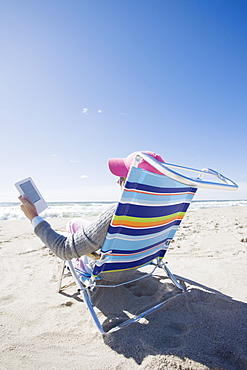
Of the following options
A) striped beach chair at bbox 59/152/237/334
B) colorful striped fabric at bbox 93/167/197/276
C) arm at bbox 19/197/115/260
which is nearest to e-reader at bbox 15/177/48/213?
arm at bbox 19/197/115/260

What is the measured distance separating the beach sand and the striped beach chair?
0.57ft

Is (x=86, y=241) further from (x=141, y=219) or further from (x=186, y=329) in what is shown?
(x=186, y=329)

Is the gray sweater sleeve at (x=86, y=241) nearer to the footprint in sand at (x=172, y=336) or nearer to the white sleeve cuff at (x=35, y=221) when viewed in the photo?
the white sleeve cuff at (x=35, y=221)

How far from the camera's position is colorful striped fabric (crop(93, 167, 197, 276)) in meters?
1.51

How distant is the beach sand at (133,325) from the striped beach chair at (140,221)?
175 millimetres

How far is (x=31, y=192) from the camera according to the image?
6.41 ft

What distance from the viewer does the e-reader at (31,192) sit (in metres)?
1.88

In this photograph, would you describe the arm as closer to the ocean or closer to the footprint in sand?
the footprint in sand

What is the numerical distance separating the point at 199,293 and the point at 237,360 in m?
0.87

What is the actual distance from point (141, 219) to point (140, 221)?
17mm

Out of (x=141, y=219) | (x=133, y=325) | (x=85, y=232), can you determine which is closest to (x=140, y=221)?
(x=141, y=219)

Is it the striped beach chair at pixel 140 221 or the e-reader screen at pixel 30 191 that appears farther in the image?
the e-reader screen at pixel 30 191

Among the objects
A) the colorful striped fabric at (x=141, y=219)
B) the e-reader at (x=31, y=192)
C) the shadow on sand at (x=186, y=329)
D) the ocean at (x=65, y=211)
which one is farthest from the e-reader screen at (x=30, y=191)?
the ocean at (x=65, y=211)

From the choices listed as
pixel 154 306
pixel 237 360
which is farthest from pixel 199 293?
pixel 237 360
